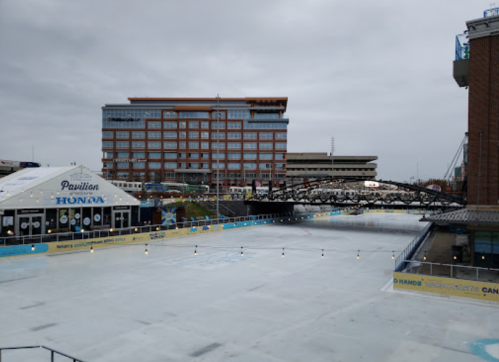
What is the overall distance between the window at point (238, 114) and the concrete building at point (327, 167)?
68.9 m

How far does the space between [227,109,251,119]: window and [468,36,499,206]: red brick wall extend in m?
93.7

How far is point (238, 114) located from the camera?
120125mm

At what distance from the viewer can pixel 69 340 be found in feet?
44.8

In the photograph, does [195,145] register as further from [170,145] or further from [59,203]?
[59,203]

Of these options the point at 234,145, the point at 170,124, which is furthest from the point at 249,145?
the point at 170,124

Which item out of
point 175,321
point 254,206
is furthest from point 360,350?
point 254,206

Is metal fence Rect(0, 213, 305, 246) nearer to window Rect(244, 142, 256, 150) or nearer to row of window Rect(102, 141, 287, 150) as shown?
window Rect(244, 142, 256, 150)

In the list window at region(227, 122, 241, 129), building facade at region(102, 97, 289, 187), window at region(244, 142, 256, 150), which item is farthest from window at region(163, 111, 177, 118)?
window at region(244, 142, 256, 150)

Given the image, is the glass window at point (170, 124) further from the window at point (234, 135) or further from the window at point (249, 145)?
the window at point (249, 145)

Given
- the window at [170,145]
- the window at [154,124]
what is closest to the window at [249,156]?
the window at [170,145]

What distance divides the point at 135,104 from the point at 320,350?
122861mm

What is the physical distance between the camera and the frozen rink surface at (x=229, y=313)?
13.0 meters

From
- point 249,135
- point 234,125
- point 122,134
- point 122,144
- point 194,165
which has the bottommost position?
point 194,165

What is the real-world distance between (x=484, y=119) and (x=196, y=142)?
325 ft
